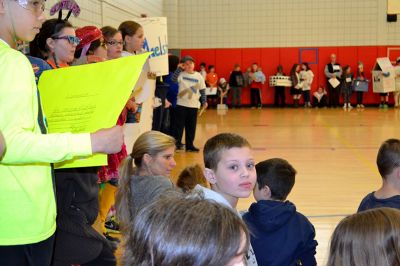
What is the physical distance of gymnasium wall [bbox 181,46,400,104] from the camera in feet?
57.8

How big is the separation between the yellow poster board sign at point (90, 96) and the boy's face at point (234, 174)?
0.88 metres

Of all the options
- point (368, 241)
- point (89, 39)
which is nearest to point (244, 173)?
point (368, 241)

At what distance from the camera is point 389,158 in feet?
9.78

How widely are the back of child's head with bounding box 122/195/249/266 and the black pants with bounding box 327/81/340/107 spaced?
668 inches

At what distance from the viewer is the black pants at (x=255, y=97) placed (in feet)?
58.9

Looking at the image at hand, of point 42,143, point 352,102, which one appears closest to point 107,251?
point 42,143

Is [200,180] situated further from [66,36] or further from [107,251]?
[66,36]

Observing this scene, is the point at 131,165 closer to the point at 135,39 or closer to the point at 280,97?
the point at 135,39

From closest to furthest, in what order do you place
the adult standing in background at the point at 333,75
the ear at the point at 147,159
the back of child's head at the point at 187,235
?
the back of child's head at the point at 187,235 < the ear at the point at 147,159 < the adult standing in background at the point at 333,75

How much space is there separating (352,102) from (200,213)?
57.8ft

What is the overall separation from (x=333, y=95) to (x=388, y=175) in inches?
592

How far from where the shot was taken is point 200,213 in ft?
3.43

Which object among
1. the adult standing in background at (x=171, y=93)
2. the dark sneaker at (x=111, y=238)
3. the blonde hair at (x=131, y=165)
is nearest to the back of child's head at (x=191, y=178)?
the blonde hair at (x=131, y=165)

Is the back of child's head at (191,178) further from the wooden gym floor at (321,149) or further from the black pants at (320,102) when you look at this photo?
the black pants at (320,102)
